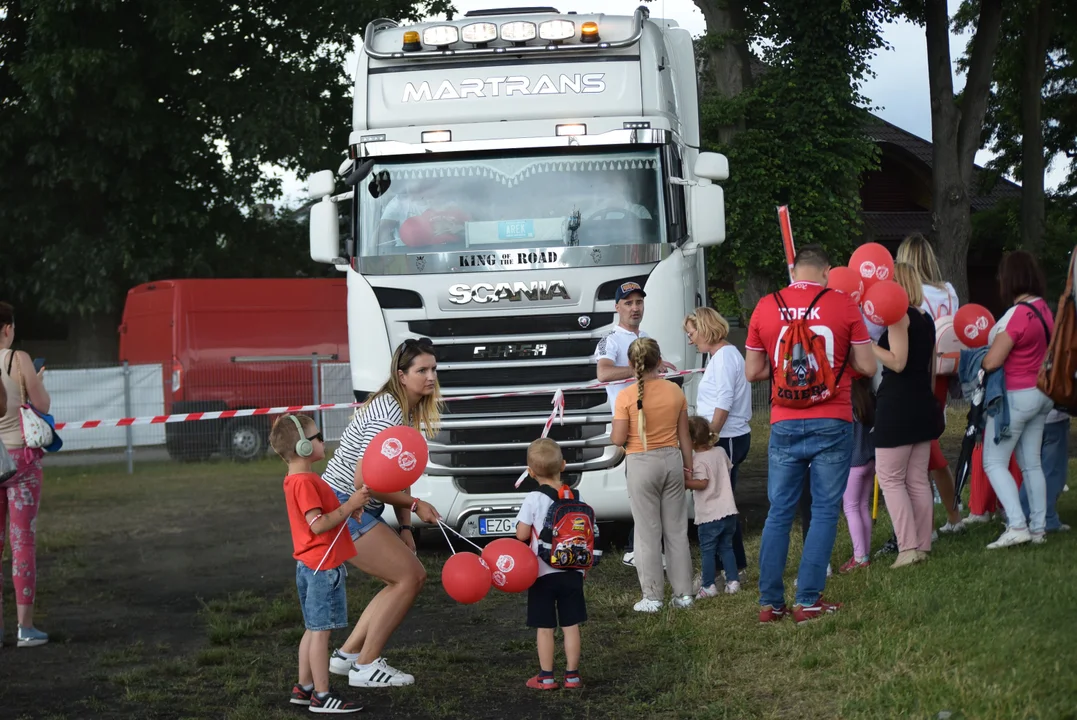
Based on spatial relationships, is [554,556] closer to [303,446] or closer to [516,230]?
[303,446]

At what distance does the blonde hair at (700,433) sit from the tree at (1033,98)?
2204cm

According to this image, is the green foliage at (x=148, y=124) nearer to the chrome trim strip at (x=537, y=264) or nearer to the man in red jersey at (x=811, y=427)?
the chrome trim strip at (x=537, y=264)

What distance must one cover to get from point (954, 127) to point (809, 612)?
21542mm

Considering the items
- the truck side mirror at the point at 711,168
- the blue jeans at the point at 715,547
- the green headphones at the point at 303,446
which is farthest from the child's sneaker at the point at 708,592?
the green headphones at the point at 303,446

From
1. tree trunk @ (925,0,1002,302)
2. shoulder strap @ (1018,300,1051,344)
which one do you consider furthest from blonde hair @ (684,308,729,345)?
tree trunk @ (925,0,1002,302)

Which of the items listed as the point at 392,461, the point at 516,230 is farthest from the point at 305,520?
the point at 516,230

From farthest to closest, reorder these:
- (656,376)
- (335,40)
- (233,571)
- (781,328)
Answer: (335,40) → (233,571) → (656,376) → (781,328)

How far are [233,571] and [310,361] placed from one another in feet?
34.7

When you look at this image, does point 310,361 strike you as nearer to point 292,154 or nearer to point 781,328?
point 292,154

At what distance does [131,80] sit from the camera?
84.9 ft

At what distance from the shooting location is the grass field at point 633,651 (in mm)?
5680

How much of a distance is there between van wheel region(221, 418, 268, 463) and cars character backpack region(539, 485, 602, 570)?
50.5 ft

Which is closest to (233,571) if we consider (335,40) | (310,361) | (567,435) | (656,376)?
(567,435)

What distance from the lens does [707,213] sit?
9.80 meters
